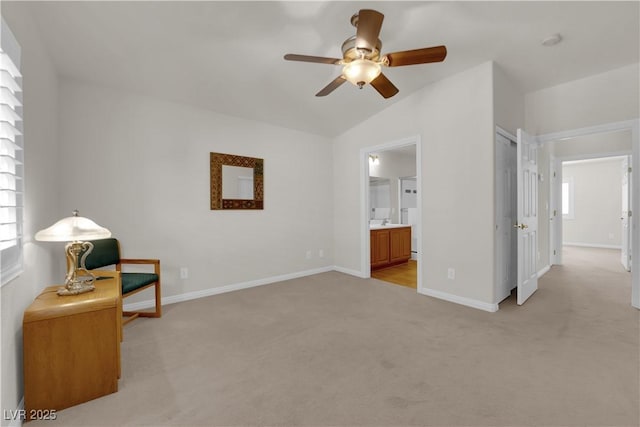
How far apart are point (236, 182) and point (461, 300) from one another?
328 cm

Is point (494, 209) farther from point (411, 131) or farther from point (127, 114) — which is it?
point (127, 114)

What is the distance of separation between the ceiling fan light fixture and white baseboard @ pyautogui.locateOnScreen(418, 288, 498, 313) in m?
2.69

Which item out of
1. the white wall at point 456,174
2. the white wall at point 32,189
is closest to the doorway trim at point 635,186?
the white wall at point 456,174

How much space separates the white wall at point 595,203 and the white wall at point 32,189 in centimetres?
1062

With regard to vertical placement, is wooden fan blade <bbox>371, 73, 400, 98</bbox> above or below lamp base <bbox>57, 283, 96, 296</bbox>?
above

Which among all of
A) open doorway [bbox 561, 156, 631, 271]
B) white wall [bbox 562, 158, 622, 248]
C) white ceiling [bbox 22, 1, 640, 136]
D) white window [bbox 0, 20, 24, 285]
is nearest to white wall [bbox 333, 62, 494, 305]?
white ceiling [bbox 22, 1, 640, 136]

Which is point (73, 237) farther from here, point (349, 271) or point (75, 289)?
point (349, 271)

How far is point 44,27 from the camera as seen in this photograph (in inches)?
85.4

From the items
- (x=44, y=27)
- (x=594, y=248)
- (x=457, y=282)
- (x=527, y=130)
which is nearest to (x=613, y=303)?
(x=457, y=282)

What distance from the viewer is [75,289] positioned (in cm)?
188

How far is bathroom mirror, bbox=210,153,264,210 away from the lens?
380 cm

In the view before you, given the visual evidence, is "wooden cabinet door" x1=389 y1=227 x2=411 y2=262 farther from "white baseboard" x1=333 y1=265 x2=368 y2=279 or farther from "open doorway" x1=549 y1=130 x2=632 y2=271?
"open doorway" x1=549 y1=130 x2=632 y2=271

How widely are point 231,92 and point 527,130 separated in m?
3.99

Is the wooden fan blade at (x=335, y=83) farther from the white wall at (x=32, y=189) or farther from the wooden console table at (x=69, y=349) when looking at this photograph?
the wooden console table at (x=69, y=349)
